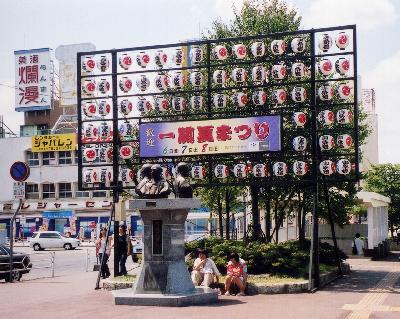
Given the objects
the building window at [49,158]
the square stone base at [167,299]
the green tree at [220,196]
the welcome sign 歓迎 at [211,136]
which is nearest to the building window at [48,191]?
the building window at [49,158]

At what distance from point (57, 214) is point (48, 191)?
2.84 m

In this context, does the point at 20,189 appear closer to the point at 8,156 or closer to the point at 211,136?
the point at 211,136

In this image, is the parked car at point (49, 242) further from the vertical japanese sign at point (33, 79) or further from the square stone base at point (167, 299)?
the square stone base at point (167, 299)

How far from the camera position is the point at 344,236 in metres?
34.6

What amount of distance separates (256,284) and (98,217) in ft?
151

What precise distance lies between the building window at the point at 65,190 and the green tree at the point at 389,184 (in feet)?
104

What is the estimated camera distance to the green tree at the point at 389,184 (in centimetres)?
4462

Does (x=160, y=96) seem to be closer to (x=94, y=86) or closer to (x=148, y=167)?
(x=94, y=86)

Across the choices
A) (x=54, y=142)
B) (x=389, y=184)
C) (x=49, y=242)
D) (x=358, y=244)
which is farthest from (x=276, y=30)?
(x=54, y=142)

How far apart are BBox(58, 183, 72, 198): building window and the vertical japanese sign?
8846mm

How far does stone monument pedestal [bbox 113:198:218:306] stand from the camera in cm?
1556

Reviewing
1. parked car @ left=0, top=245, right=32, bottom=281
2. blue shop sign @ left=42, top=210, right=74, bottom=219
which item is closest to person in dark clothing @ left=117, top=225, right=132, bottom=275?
parked car @ left=0, top=245, right=32, bottom=281

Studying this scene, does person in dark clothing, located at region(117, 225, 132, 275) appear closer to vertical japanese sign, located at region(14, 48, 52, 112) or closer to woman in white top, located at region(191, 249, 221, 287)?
woman in white top, located at region(191, 249, 221, 287)

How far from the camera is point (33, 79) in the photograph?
64000mm
